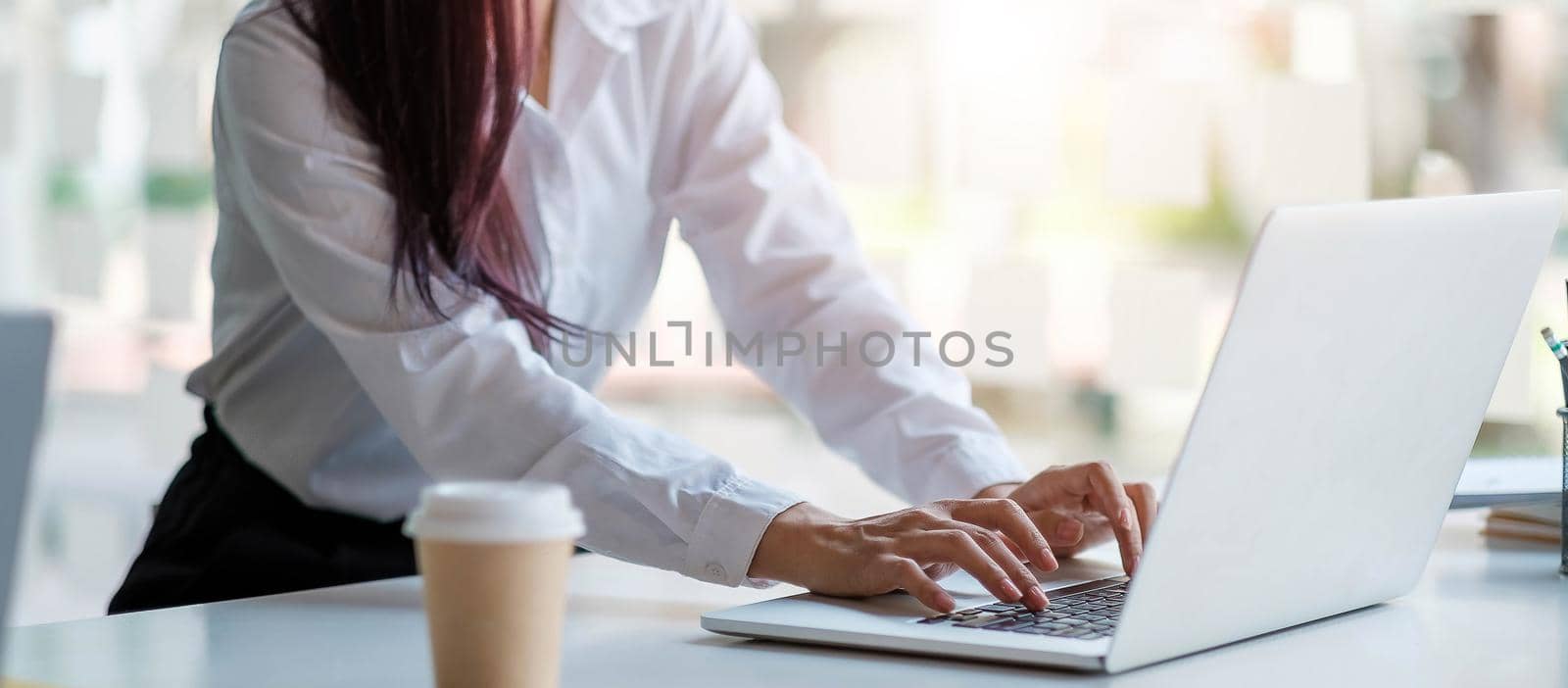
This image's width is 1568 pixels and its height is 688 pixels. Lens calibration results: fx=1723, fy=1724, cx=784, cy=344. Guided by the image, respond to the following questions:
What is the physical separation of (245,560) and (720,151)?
535mm

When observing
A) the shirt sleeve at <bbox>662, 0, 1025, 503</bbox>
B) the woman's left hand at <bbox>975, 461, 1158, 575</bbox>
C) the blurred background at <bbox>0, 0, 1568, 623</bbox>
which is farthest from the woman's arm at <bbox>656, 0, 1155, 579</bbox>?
the blurred background at <bbox>0, 0, 1568, 623</bbox>

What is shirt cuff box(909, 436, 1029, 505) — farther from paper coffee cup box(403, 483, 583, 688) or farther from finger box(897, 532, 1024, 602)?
paper coffee cup box(403, 483, 583, 688)

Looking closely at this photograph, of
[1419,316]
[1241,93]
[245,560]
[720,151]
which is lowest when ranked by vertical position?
[245,560]

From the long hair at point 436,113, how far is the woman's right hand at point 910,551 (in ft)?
0.93

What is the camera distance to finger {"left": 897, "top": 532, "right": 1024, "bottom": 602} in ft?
3.12

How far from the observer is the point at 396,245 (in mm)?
1160

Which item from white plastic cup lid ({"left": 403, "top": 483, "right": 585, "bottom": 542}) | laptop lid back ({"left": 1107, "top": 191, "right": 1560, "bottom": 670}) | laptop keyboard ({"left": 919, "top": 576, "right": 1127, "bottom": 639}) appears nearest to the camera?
white plastic cup lid ({"left": 403, "top": 483, "right": 585, "bottom": 542})

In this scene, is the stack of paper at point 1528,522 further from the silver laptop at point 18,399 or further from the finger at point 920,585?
the silver laptop at point 18,399

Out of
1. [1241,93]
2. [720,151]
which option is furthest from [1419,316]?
[1241,93]

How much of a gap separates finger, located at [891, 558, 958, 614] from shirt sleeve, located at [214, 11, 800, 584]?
0.11 m

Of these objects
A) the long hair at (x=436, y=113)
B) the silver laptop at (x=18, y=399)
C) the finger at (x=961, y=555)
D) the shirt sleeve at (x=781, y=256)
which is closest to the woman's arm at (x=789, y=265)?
the shirt sleeve at (x=781, y=256)

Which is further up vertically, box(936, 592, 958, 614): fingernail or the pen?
the pen

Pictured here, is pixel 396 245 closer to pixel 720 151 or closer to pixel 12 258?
pixel 720 151

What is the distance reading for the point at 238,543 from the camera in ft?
4.26
